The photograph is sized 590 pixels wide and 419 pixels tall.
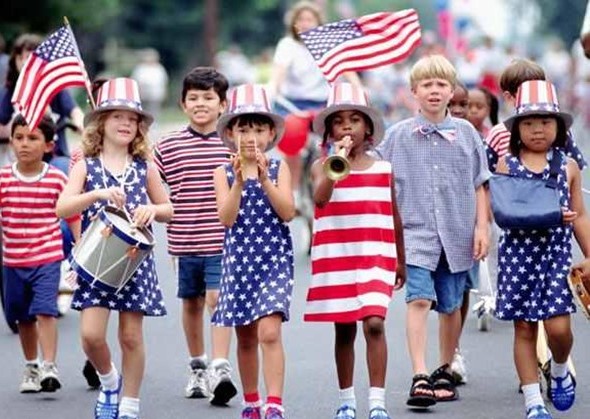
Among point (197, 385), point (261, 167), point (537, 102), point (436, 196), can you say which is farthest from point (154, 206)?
point (537, 102)

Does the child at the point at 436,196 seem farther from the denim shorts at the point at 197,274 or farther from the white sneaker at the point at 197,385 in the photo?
the white sneaker at the point at 197,385

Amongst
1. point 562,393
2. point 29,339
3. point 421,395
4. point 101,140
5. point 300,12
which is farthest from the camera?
point 300,12

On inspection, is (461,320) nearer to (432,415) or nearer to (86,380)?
(432,415)

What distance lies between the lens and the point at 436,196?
34.3 feet

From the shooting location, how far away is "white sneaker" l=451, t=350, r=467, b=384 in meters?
11.0

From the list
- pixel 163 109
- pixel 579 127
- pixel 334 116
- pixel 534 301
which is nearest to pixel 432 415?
pixel 534 301

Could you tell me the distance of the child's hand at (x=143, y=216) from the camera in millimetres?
9352

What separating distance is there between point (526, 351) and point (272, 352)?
4.11ft

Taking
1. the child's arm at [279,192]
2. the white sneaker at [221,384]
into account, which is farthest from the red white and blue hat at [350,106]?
the white sneaker at [221,384]

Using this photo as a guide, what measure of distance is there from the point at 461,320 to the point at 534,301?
53.9 inches

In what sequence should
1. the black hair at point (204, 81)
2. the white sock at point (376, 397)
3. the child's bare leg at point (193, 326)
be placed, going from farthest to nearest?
the child's bare leg at point (193, 326)
the black hair at point (204, 81)
the white sock at point (376, 397)

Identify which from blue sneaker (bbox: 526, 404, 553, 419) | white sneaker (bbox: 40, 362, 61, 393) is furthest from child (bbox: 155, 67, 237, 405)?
blue sneaker (bbox: 526, 404, 553, 419)

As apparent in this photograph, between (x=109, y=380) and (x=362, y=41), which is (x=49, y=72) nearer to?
(x=362, y=41)

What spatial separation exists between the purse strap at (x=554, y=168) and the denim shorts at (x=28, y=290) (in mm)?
3109
